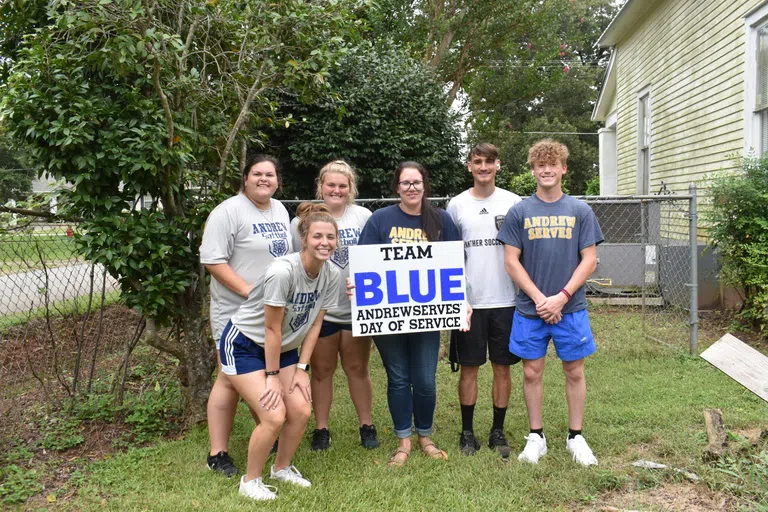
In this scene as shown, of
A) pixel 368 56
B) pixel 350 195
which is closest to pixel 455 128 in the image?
pixel 368 56

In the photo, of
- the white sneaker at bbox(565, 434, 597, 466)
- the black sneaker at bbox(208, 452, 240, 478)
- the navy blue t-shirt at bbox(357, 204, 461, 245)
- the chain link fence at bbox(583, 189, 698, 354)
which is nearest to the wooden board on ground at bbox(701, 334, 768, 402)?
the white sneaker at bbox(565, 434, 597, 466)

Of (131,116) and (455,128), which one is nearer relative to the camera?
(131,116)

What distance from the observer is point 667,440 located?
396 centimetres

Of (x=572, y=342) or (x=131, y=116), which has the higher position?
(x=131, y=116)

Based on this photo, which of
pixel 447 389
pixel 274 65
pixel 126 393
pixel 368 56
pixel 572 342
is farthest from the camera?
pixel 368 56

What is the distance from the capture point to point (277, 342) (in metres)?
3.24

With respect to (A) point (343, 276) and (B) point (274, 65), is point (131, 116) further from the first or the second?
(A) point (343, 276)

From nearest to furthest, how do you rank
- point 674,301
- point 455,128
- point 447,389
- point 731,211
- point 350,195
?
point 350,195 → point 447,389 → point 731,211 → point 674,301 → point 455,128

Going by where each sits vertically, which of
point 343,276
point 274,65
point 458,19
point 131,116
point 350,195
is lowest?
point 343,276

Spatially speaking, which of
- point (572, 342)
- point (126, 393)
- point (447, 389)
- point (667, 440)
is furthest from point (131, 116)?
point (667, 440)

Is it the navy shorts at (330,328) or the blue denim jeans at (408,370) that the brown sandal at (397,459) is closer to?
the blue denim jeans at (408,370)

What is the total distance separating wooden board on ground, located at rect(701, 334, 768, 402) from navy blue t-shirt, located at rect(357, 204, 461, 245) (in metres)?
1.59

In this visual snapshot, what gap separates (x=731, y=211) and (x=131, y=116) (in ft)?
21.9

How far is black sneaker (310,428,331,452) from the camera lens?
158 inches
